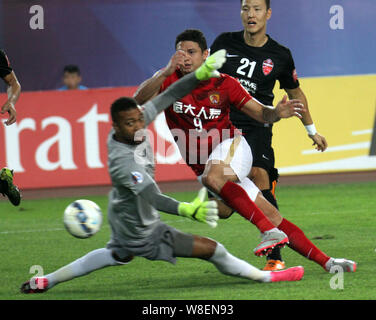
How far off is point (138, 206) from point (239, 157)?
1180 mm

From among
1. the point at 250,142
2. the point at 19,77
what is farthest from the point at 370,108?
the point at 250,142

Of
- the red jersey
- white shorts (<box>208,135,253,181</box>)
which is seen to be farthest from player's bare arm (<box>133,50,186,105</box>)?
white shorts (<box>208,135,253,181</box>)

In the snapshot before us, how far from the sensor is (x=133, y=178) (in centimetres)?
538

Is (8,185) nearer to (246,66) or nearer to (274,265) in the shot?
(246,66)

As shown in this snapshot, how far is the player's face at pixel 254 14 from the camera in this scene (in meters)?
7.05

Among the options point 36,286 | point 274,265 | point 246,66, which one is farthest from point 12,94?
point 274,265

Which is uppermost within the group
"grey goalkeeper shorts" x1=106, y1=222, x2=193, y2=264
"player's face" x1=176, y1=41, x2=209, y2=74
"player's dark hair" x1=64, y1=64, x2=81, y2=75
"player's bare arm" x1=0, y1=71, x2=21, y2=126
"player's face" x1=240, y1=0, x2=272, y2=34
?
"player's face" x1=240, y1=0, x2=272, y2=34

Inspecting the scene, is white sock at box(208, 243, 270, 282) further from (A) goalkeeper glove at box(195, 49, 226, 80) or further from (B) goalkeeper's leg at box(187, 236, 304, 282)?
(A) goalkeeper glove at box(195, 49, 226, 80)

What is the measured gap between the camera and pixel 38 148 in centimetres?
1228

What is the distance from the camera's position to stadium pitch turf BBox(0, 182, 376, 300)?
229 inches

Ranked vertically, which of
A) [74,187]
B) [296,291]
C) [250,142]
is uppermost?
[250,142]
